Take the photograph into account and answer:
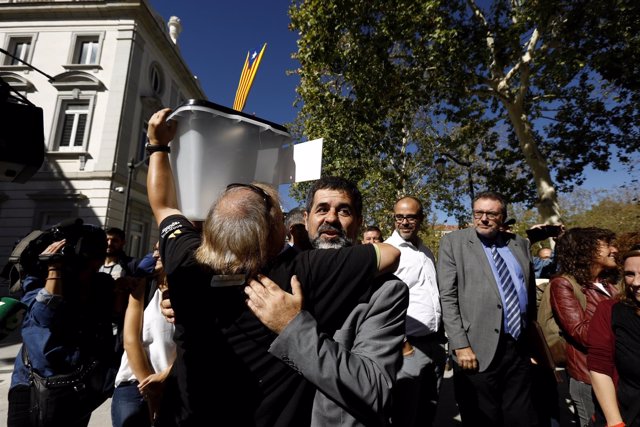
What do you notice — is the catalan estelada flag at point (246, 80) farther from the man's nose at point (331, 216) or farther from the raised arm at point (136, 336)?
the raised arm at point (136, 336)

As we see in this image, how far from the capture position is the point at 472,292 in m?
2.90

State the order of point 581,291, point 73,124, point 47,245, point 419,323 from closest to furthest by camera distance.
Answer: point 47,245
point 581,291
point 419,323
point 73,124

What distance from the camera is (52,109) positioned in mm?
14625

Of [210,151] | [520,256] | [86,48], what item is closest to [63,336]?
[210,151]

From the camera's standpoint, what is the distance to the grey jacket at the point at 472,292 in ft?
9.02

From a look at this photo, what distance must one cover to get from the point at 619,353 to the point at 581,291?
80 cm

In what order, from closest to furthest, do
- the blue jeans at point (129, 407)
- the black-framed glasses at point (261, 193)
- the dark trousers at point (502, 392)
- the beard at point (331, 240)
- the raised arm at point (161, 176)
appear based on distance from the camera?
1. the black-framed glasses at point (261, 193)
2. the raised arm at point (161, 176)
3. the beard at point (331, 240)
4. the blue jeans at point (129, 407)
5. the dark trousers at point (502, 392)

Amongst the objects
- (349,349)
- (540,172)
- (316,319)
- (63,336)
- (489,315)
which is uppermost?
(540,172)

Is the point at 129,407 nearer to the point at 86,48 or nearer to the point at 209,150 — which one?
the point at 209,150

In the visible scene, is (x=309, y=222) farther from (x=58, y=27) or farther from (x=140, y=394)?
(x=58, y=27)

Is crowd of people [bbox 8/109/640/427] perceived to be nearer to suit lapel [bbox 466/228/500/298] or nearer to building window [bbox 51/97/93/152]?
suit lapel [bbox 466/228/500/298]

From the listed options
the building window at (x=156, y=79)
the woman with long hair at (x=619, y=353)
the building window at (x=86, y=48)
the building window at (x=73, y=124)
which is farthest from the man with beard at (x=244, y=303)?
the building window at (x=156, y=79)

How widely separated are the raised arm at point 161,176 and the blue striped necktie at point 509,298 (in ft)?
8.54

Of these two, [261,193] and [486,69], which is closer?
[261,193]
